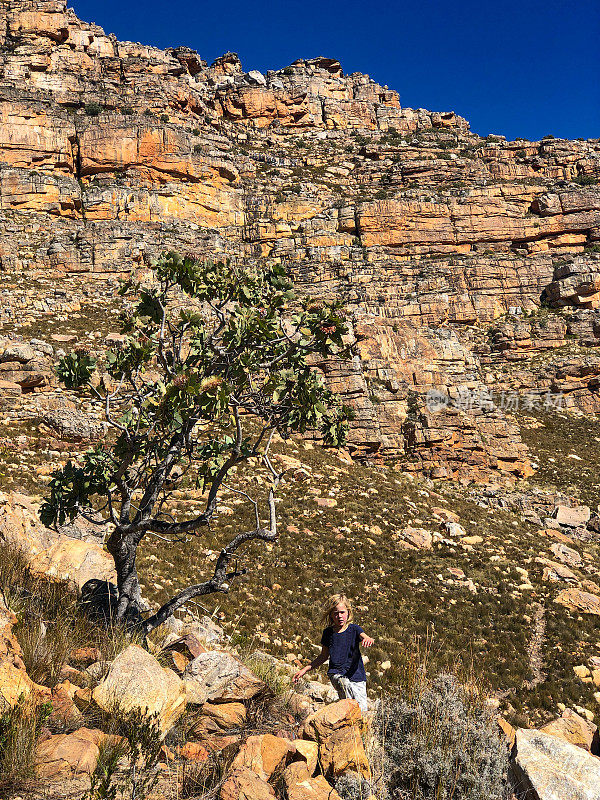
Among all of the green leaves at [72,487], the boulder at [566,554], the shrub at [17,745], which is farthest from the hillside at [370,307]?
the shrub at [17,745]

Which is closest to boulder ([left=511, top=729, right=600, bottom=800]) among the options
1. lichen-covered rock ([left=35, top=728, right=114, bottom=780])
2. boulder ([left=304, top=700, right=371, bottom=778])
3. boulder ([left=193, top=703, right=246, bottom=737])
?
boulder ([left=304, top=700, right=371, bottom=778])

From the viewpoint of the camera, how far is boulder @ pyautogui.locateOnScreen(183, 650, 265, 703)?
4.14 meters

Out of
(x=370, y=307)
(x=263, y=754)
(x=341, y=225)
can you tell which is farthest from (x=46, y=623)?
(x=341, y=225)

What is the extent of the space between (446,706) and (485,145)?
3527 inches

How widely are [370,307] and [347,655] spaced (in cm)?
3845

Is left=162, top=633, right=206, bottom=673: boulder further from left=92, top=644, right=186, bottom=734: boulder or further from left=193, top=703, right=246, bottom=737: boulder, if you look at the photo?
left=92, top=644, right=186, bottom=734: boulder

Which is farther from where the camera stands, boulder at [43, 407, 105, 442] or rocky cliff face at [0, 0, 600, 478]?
rocky cliff face at [0, 0, 600, 478]

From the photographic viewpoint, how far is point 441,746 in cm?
353

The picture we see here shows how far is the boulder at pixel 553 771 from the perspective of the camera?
3.05m

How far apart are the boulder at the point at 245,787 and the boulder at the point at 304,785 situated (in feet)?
0.46

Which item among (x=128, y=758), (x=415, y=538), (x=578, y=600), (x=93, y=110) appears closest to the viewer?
(x=128, y=758)

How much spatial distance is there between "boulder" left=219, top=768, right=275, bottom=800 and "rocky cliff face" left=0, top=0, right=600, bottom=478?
18.8m

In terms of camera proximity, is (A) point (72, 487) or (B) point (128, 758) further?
(A) point (72, 487)

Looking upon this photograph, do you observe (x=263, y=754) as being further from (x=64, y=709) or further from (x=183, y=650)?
(x=183, y=650)
